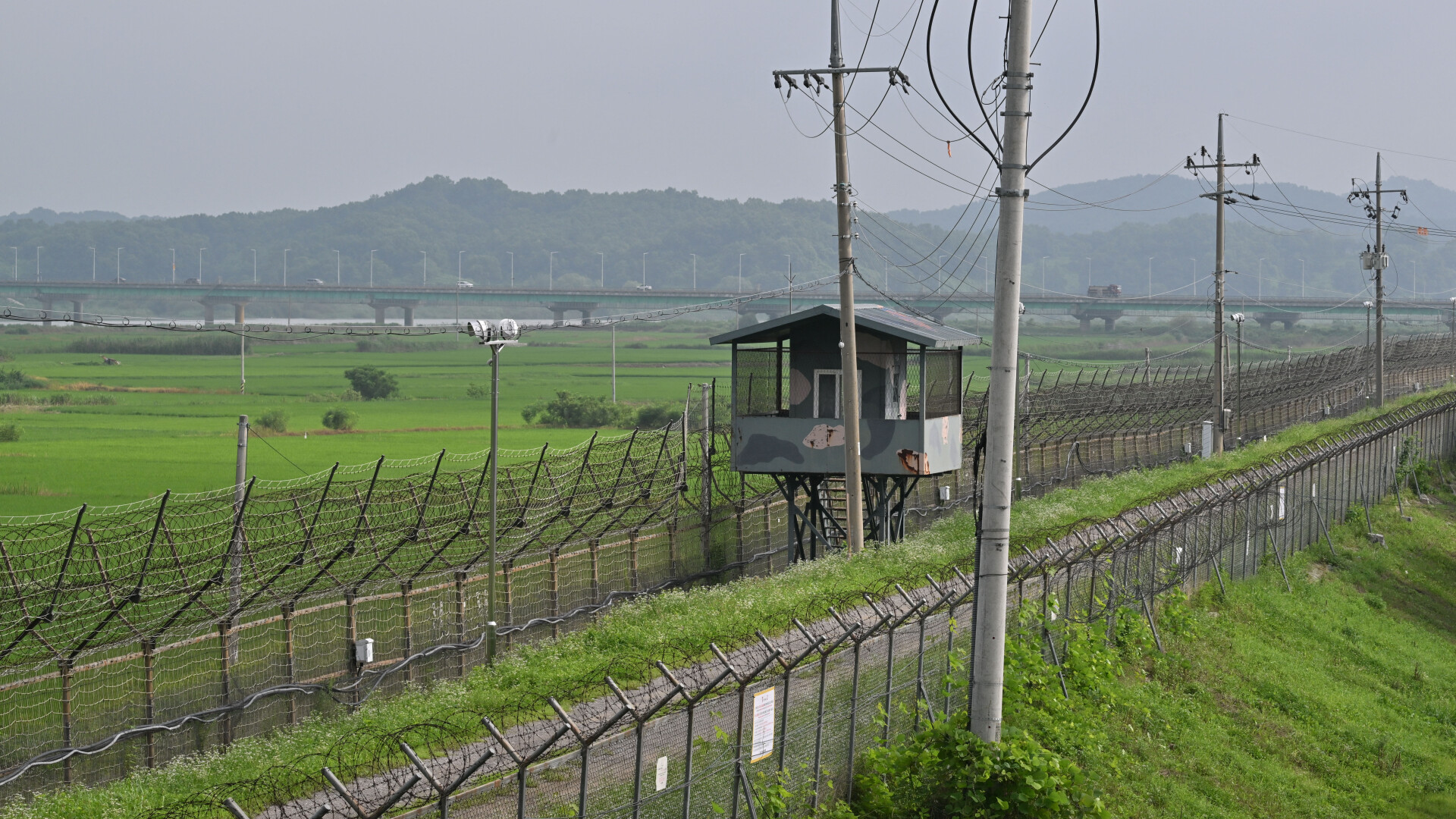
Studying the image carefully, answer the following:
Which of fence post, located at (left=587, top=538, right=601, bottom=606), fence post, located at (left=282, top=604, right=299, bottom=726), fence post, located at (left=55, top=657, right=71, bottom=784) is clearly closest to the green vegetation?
fence post, located at (left=587, top=538, right=601, bottom=606)

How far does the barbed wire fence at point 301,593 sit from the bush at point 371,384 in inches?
2186

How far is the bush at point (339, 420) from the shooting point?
7044cm

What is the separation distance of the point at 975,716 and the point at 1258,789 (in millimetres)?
7531

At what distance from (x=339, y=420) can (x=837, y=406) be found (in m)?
48.1

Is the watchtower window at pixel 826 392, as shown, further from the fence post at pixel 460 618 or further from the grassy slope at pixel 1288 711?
the fence post at pixel 460 618

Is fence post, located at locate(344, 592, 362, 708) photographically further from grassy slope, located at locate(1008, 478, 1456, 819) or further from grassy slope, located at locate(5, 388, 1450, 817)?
grassy slope, located at locate(1008, 478, 1456, 819)

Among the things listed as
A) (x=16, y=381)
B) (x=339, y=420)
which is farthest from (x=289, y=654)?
(x=16, y=381)

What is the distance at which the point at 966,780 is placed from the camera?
1295 cm

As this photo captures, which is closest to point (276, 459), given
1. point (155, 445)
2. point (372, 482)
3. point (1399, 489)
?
point (155, 445)

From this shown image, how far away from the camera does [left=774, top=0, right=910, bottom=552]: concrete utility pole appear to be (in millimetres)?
25422

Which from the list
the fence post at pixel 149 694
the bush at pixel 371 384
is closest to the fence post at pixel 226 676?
the fence post at pixel 149 694

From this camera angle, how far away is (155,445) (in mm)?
58281

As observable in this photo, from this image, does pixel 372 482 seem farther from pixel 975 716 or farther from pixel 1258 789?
pixel 1258 789

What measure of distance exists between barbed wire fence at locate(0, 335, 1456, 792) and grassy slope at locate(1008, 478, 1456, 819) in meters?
9.58
